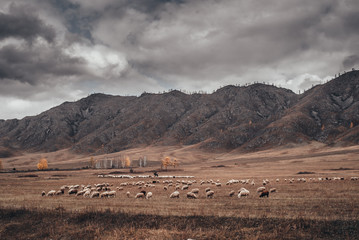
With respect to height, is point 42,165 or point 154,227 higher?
point 154,227

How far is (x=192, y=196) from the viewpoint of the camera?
2755 centimetres

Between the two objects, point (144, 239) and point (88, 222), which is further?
point (88, 222)

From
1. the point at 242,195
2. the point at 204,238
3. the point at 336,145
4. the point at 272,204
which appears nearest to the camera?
the point at 204,238

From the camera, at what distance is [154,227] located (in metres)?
16.2

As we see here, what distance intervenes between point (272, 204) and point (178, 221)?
9.28 meters

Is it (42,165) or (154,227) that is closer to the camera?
(154,227)

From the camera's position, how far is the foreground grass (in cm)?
1408

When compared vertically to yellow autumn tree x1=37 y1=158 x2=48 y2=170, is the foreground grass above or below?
above

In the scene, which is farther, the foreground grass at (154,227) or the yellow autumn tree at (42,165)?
the yellow autumn tree at (42,165)

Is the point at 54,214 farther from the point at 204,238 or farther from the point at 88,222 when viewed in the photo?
the point at 204,238

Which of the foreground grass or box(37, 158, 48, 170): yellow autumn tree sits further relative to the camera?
box(37, 158, 48, 170): yellow autumn tree

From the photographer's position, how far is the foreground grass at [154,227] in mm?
14078

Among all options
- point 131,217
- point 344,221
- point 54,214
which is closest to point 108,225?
point 131,217

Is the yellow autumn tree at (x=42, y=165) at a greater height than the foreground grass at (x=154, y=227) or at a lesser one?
lesser
